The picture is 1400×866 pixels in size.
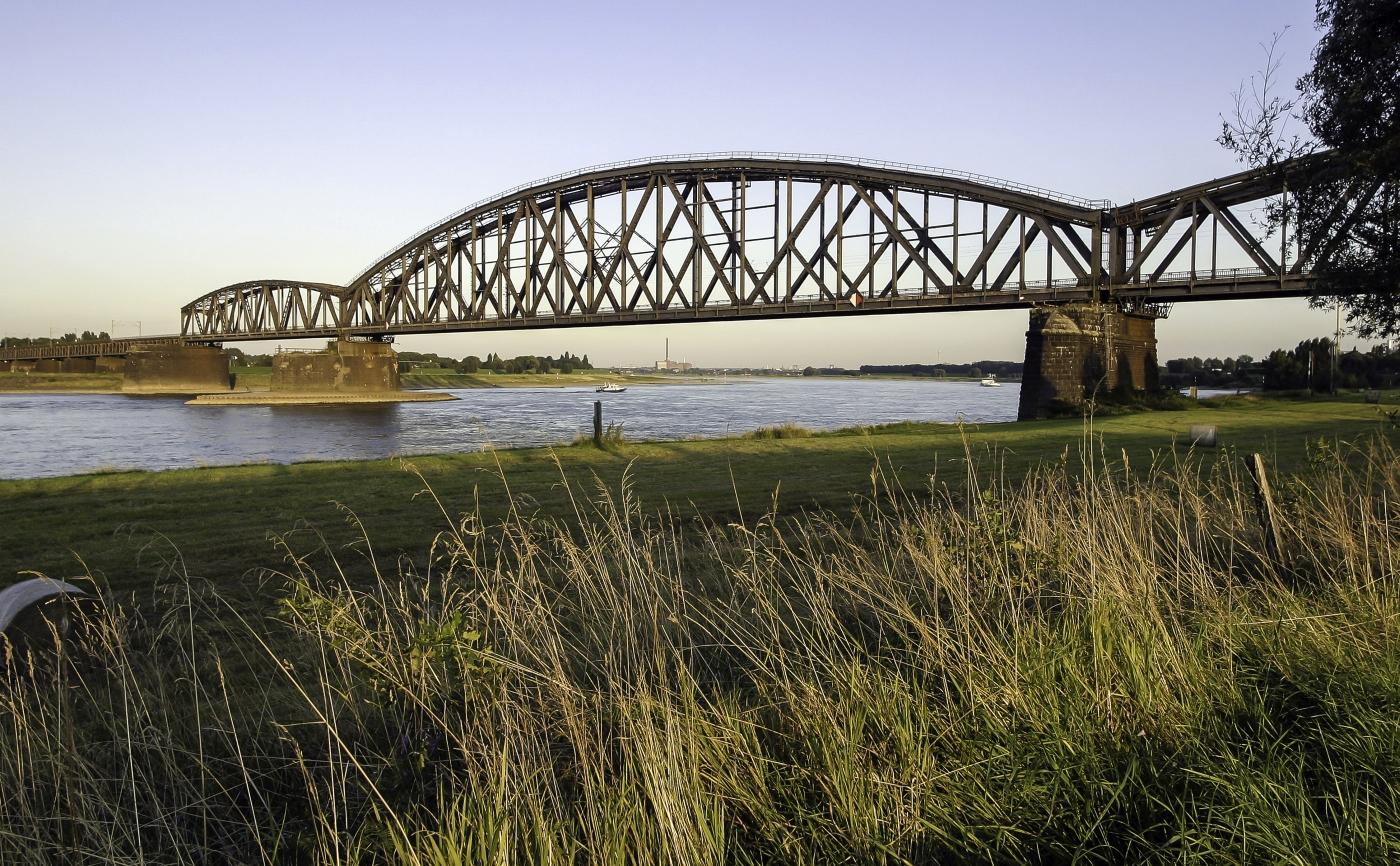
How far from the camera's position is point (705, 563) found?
30.4 ft

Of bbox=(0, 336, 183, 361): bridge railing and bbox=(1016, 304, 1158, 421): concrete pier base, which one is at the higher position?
bbox=(0, 336, 183, 361): bridge railing

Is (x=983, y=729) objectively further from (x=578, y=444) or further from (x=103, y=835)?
(x=578, y=444)

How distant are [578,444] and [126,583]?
1636 centimetres

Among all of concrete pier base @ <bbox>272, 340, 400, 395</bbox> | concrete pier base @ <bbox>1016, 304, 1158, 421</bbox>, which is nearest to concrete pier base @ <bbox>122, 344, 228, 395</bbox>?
concrete pier base @ <bbox>272, 340, 400, 395</bbox>

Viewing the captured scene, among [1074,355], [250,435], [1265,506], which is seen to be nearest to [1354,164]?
[1265,506]

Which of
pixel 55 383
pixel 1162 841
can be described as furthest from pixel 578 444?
pixel 55 383

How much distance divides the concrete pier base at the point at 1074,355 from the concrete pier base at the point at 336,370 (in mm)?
76331

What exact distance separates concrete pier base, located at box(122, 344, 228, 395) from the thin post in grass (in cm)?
12956

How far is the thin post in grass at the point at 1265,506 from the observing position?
6.95m

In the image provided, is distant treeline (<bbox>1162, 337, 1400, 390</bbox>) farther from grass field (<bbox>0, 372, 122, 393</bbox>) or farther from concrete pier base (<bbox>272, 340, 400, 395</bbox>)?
grass field (<bbox>0, 372, 122, 393</bbox>)

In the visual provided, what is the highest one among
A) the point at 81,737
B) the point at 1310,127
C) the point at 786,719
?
the point at 1310,127

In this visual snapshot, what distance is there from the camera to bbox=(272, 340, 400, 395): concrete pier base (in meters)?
99.9

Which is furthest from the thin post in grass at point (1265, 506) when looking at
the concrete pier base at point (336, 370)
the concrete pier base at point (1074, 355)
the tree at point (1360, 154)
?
the concrete pier base at point (336, 370)

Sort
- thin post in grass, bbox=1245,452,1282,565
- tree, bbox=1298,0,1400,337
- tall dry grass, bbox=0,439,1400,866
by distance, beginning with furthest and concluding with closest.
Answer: tree, bbox=1298,0,1400,337 → thin post in grass, bbox=1245,452,1282,565 → tall dry grass, bbox=0,439,1400,866
